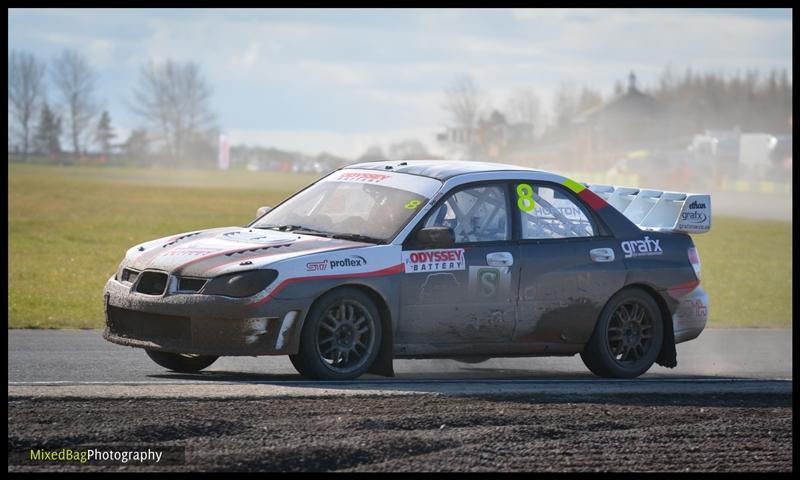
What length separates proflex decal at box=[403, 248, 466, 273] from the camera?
28.9 feet

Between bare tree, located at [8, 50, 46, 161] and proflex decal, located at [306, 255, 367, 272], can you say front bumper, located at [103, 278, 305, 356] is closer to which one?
proflex decal, located at [306, 255, 367, 272]

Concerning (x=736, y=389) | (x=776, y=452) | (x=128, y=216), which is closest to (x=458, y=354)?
(x=736, y=389)

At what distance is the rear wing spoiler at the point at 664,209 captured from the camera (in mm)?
10234

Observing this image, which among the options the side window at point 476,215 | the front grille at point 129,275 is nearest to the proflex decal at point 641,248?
the side window at point 476,215

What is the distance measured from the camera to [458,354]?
9078mm

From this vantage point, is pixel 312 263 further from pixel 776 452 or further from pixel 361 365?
pixel 776 452

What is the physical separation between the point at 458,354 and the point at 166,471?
3742 millimetres

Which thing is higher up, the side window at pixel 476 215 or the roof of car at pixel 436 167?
the roof of car at pixel 436 167

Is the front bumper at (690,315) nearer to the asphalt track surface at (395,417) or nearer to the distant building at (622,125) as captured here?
the asphalt track surface at (395,417)

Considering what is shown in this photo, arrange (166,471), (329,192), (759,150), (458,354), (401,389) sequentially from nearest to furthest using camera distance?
(166,471)
(401,389)
(458,354)
(329,192)
(759,150)

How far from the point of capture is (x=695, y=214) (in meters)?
10.3

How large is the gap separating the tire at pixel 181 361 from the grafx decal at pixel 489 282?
1.87 m

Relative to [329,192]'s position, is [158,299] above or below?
below

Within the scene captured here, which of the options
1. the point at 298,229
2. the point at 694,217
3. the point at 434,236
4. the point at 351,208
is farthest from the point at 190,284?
the point at 694,217
